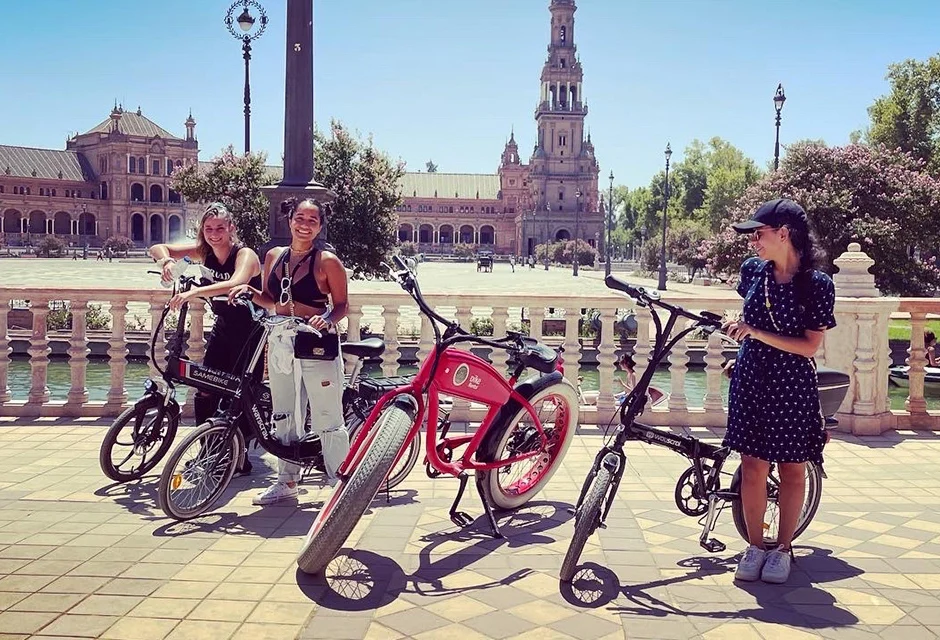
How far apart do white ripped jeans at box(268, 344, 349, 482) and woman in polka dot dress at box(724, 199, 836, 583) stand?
225 centimetres

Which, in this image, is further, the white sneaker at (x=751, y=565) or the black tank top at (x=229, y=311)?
the black tank top at (x=229, y=311)

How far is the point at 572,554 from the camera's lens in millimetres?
4012

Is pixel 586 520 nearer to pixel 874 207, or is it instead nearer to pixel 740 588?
pixel 740 588

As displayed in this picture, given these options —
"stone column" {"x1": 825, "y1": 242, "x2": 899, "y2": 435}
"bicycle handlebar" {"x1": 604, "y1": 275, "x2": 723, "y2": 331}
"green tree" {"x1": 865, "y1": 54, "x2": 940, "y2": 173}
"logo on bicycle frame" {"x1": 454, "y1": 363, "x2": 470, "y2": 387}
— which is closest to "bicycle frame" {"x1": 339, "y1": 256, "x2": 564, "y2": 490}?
"logo on bicycle frame" {"x1": 454, "y1": 363, "x2": 470, "y2": 387}

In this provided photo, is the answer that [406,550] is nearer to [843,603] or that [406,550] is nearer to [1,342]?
[843,603]

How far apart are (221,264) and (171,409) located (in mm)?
1030

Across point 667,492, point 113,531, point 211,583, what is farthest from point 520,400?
point 113,531

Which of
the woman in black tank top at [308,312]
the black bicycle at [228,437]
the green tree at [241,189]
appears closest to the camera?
the black bicycle at [228,437]

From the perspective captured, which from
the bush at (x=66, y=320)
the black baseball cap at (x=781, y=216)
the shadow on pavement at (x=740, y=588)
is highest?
the black baseball cap at (x=781, y=216)

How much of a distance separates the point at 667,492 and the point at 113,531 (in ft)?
11.4

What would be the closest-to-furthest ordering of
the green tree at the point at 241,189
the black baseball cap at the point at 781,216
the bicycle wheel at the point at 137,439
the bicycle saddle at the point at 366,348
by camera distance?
1. the black baseball cap at the point at 781,216
2. the bicycle saddle at the point at 366,348
3. the bicycle wheel at the point at 137,439
4. the green tree at the point at 241,189

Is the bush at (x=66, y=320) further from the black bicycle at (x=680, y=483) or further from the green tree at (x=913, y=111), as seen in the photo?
the green tree at (x=913, y=111)

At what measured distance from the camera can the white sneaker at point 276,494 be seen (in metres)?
5.32

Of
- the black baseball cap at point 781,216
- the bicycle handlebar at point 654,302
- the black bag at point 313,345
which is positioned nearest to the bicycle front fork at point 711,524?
the bicycle handlebar at point 654,302
